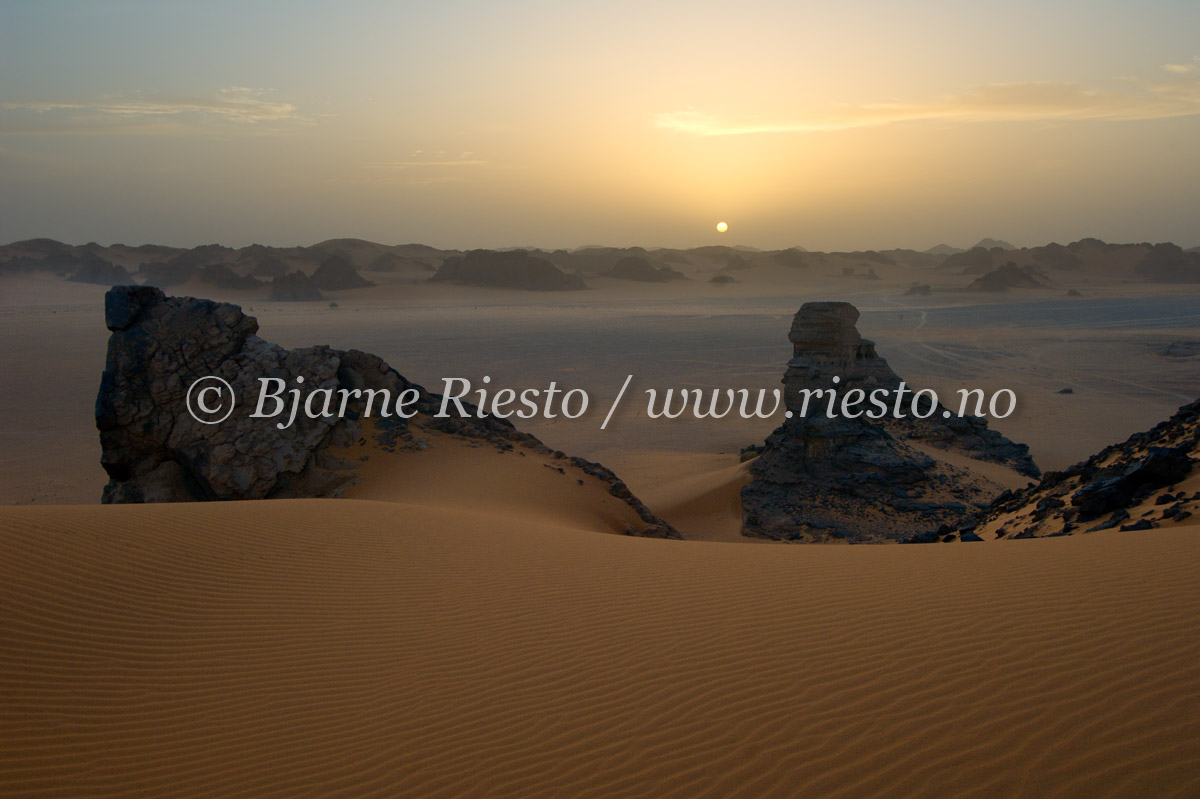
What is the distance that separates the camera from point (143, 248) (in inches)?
5069

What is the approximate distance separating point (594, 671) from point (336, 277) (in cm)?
9585

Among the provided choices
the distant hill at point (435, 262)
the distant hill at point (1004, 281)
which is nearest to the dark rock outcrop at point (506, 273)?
the distant hill at point (435, 262)

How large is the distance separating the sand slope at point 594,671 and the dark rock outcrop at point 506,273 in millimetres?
97191

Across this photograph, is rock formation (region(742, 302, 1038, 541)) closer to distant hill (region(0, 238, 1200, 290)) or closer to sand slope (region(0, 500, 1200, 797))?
sand slope (region(0, 500, 1200, 797))

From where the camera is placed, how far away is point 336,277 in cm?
9431

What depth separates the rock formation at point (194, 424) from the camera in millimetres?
12797

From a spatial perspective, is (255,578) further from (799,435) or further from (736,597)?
(799,435)

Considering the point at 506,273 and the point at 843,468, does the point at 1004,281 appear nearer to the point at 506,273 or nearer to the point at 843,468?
the point at 506,273

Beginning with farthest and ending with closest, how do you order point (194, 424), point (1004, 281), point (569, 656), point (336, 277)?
point (1004, 281), point (336, 277), point (194, 424), point (569, 656)

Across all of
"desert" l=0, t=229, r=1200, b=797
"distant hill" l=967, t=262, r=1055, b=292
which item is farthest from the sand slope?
"distant hill" l=967, t=262, r=1055, b=292

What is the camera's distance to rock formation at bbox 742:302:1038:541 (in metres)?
15.3

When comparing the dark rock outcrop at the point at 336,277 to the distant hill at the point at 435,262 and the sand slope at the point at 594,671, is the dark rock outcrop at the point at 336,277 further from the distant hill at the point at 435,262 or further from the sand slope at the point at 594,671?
the sand slope at the point at 594,671

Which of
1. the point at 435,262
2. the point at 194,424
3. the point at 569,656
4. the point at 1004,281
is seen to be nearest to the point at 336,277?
the point at 435,262

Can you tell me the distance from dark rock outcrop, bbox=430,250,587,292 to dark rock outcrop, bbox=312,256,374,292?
12.2 metres
